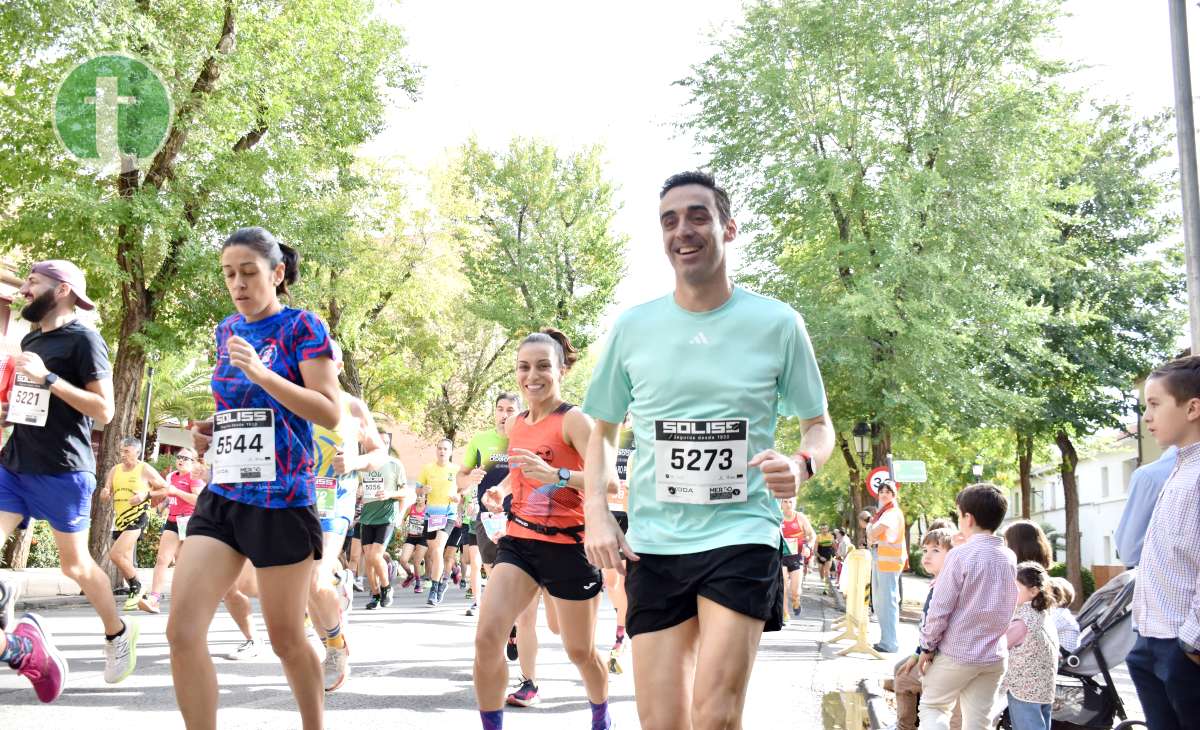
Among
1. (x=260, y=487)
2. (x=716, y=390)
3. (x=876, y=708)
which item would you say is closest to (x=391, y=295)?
(x=876, y=708)

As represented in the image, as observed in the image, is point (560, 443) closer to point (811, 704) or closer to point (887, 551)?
point (811, 704)

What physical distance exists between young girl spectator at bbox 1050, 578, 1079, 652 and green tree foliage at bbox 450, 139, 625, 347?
99.0 ft

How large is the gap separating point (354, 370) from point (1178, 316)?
2281 cm

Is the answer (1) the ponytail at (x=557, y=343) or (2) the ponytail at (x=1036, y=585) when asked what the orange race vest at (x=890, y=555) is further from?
(1) the ponytail at (x=557, y=343)

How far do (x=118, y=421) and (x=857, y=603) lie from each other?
1097cm

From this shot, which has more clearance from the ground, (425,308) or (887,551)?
(425,308)

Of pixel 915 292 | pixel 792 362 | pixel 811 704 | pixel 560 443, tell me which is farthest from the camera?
pixel 915 292

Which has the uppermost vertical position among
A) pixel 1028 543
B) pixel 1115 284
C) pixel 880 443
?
pixel 1115 284

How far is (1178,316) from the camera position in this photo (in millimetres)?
32594

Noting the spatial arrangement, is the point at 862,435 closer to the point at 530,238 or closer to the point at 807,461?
the point at 530,238

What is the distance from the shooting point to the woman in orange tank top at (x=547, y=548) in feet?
18.2

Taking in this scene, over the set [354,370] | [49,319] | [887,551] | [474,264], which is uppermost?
[474,264]

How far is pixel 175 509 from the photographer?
1387 cm

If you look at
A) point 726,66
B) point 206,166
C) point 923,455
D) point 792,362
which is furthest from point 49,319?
point 923,455
